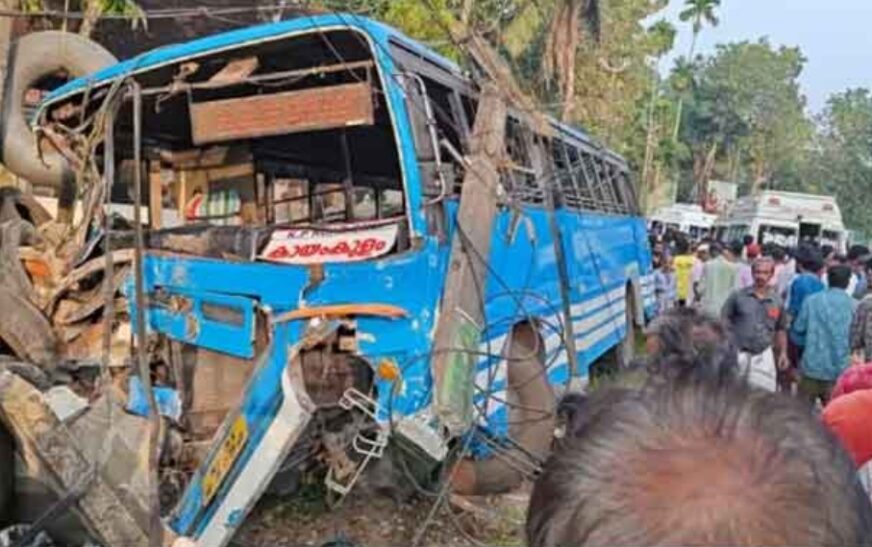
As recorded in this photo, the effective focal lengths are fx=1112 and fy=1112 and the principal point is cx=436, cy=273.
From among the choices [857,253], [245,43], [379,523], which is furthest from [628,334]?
[245,43]

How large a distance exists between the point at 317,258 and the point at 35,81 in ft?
13.0

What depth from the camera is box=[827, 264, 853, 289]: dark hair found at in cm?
771

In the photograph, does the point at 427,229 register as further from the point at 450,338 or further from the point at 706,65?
the point at 706,65

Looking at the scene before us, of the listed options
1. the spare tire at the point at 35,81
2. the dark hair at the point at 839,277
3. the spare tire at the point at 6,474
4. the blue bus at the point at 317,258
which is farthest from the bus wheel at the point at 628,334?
the spare tire at the point at 6,474

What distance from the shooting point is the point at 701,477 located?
1048mm

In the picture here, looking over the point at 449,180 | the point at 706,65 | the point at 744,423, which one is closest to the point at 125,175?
the point at 449,180

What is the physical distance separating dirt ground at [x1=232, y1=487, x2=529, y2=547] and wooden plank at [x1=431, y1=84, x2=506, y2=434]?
820 millimetres

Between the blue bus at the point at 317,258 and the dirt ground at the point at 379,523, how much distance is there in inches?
9.3

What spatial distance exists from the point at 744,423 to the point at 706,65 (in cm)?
6169

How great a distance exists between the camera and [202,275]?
18.3ft

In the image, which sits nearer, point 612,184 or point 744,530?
point 744,530

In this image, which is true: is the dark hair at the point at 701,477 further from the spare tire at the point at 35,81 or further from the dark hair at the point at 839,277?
the dark hair at the point at 839,277

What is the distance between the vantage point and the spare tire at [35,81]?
6777 millimetres

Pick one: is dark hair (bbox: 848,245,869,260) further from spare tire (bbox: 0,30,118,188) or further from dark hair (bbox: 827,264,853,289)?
spare tire (bbox: 0,30,118,188)
